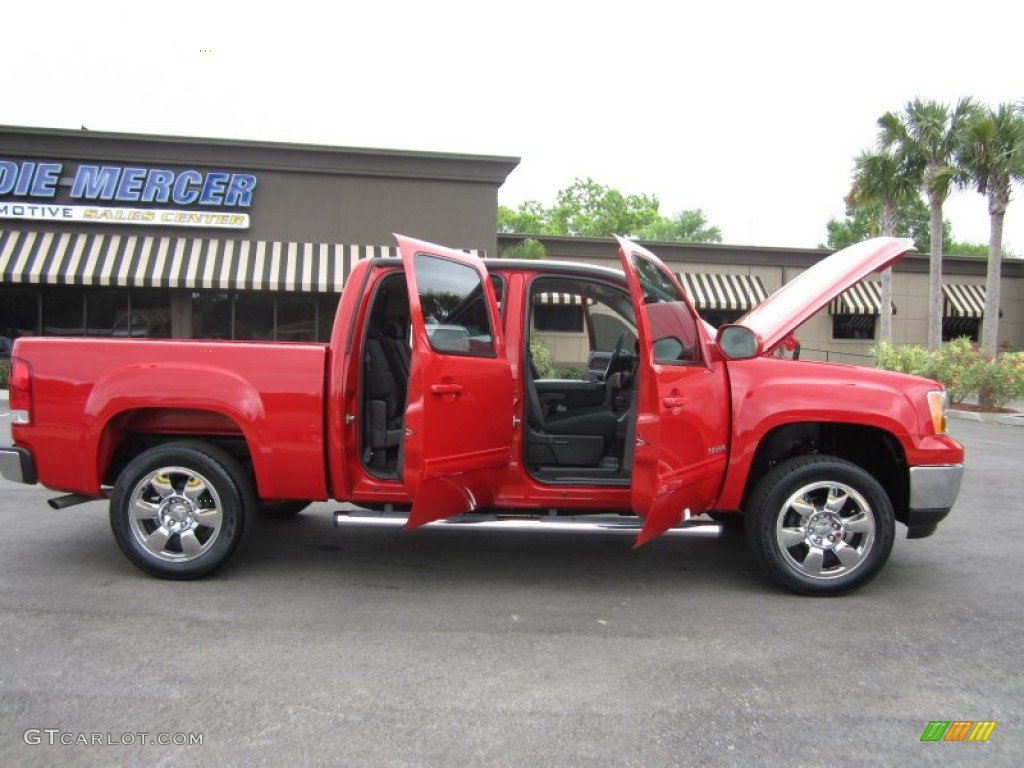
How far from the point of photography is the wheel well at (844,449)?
4.59m

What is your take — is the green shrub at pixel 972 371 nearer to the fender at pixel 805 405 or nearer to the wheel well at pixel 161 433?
the fender at pixel 805 405

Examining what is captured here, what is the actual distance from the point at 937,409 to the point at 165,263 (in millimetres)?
18388

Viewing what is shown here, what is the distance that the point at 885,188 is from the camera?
76.0ft

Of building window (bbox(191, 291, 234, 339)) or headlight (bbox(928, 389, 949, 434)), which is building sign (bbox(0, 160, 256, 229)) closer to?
building window (bbox(191, 291, 234, 339))

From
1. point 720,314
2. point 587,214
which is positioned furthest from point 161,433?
point 587,214

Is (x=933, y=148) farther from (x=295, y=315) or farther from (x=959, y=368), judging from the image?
(x=295, y=315)

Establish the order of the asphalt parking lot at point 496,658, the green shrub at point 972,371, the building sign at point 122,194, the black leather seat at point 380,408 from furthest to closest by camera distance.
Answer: the building sign at point 122,194, the green shrub at point 972,371, the black leather seat at point 380,408, the asphalt parking lot at point 496,658

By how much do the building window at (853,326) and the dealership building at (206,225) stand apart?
403 inches

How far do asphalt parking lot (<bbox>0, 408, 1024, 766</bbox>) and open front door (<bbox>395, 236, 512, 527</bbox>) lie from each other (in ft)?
2.17

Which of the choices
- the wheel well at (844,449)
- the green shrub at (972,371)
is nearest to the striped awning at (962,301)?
the green shrub at (972,371)

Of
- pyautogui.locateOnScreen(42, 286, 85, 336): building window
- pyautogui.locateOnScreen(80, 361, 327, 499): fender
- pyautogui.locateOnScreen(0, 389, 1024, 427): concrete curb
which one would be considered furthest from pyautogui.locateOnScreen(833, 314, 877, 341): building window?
pyautogui.locateOnScreen(80, 361, 327, 499): fender

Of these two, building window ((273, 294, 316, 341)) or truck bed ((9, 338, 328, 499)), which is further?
building window ((273, 294, 316, 341))

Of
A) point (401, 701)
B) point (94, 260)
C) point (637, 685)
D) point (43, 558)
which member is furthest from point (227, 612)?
point (94, 260)

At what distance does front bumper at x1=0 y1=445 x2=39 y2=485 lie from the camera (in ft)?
14.9
